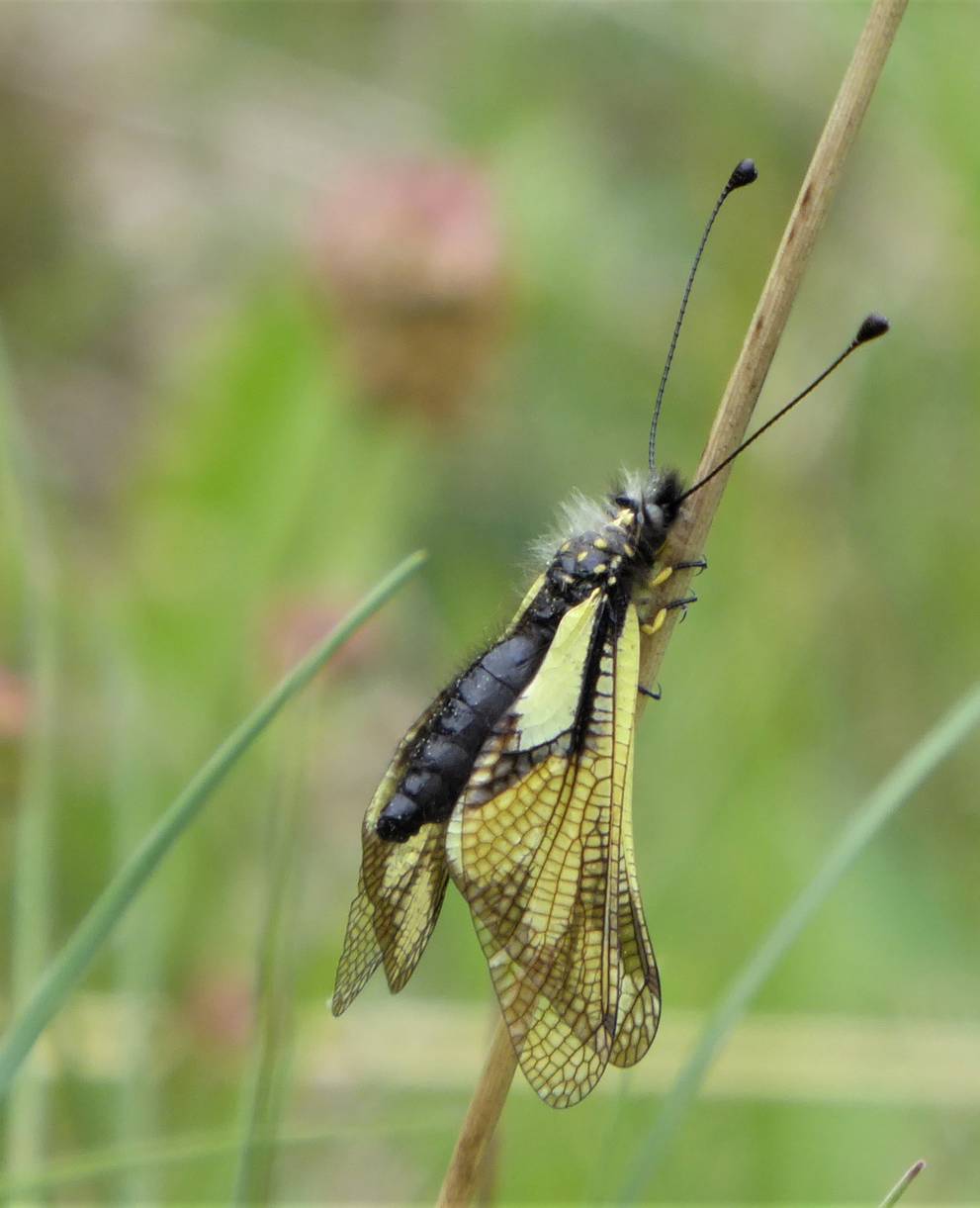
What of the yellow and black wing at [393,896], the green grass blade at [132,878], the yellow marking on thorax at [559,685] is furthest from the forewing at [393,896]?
the green grass blade at [132,878]

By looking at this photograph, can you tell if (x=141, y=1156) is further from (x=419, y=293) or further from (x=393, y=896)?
(x=419, y=293)

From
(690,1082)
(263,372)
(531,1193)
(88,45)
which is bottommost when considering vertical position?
(531,1193)

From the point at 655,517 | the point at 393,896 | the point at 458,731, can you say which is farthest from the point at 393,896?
the point at 655,517

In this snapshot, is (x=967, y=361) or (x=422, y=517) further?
(x=422, y=517)

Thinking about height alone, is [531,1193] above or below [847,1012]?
below

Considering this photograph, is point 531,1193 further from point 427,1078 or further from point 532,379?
point 532,379

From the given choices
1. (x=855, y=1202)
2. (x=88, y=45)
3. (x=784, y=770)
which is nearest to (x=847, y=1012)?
(x=855, y=1202)
